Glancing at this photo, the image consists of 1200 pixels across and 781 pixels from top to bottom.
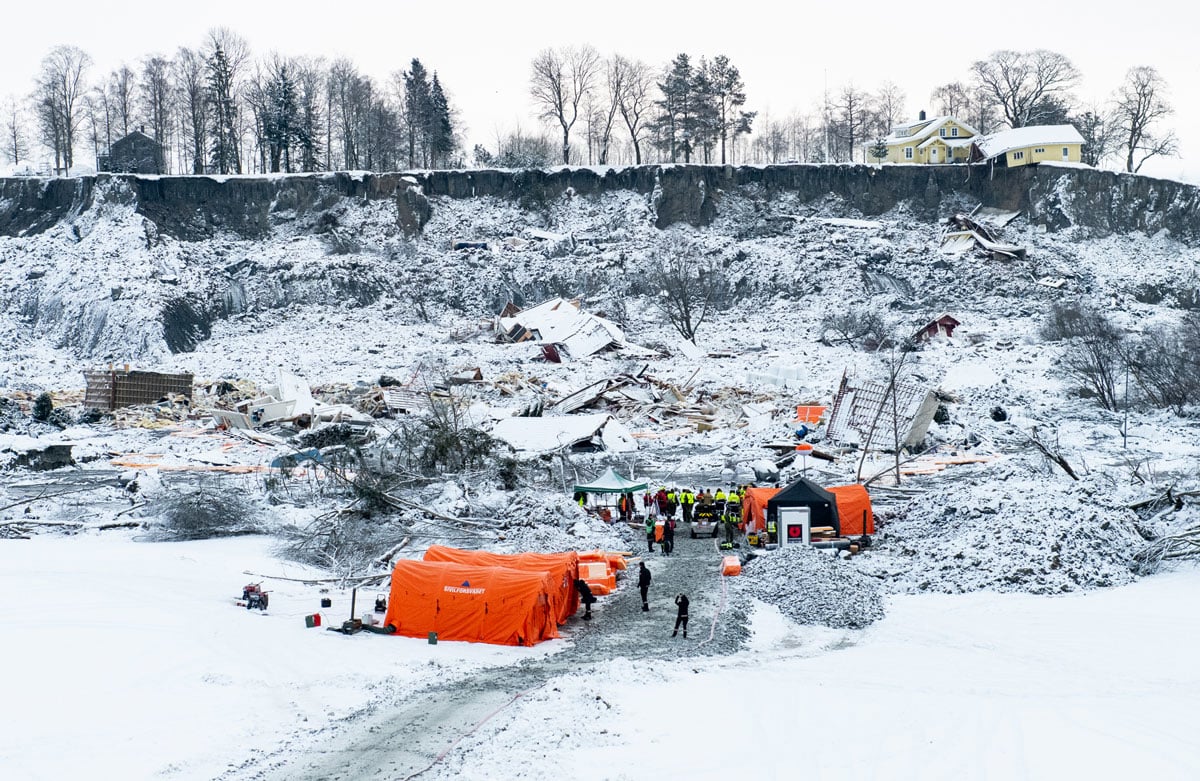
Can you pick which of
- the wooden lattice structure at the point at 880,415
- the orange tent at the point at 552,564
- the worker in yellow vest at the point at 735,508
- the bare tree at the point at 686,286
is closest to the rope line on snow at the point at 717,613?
the orange tent at the point at 552,564

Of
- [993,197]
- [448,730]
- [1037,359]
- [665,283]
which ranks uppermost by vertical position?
[993,197]

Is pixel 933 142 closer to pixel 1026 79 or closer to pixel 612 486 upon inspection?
pixel 1026 79

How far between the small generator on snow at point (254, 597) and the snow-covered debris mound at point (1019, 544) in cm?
917

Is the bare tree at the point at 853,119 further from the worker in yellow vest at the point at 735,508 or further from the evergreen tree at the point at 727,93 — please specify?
the worker in yellow vest at the point at 735,508

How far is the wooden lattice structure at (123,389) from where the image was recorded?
33281 mm

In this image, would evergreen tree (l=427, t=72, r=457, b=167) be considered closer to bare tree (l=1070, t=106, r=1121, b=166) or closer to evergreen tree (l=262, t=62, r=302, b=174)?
evergreen tree (l=262, t=62, r=302, b=174)

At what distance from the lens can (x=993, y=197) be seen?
56156 mm

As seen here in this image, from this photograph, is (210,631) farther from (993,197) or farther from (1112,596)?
(993,197)

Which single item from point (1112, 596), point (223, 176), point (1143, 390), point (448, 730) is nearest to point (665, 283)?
point (1143, 390)

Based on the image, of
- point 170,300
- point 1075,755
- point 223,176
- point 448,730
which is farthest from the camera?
point 223,176

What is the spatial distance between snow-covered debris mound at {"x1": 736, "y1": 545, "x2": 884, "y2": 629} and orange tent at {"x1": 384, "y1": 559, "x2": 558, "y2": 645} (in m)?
3.47

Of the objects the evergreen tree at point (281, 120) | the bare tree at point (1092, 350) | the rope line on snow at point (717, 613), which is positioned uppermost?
the evergreen tree at point (281, 120)

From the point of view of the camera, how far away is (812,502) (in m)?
18.0

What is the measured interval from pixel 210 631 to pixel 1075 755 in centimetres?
961
